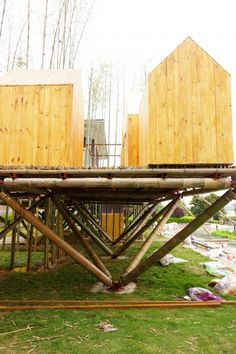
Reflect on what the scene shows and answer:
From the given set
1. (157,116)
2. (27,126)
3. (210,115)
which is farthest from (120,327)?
(27,126)

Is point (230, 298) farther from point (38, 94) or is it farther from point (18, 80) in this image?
point (18, 80)

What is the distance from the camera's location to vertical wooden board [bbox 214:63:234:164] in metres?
5.92

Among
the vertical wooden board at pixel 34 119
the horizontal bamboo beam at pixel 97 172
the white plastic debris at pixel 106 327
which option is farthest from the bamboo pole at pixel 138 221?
the white plastic debris at pixel 106 327

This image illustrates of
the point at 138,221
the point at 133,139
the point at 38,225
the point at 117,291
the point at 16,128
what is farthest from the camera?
the point at 138,221

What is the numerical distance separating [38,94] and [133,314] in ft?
15.2

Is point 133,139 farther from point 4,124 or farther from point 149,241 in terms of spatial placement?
point 4,124

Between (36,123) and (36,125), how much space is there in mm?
43

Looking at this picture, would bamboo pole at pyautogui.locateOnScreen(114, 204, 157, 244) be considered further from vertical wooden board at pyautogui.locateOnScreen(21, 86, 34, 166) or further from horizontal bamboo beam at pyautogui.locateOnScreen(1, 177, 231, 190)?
horizontal bamboo beam at pyautogui.locateOnScreen(1, 177, 231, 190)

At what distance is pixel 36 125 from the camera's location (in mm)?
6945

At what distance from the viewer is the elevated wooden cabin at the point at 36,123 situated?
685 cm

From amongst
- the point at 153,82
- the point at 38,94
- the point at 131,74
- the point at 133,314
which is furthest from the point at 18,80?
the point at 131,74

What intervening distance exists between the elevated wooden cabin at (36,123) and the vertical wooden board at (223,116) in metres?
2.91

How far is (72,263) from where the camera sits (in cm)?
996

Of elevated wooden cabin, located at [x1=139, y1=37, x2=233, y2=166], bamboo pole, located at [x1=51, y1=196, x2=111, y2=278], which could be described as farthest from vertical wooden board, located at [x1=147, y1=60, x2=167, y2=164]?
bamboo pole, located at [x1=51, y1=196, x2=111, y2=278]
